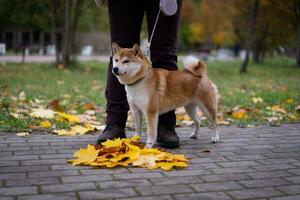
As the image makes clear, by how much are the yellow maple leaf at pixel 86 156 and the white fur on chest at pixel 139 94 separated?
0.64 metres

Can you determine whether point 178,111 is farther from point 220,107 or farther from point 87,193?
point 87,193

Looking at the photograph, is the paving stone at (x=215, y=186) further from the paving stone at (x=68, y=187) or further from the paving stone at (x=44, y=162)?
the paving stone at (x=44, y=162)

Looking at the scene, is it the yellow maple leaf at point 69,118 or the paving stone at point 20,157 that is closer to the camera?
the paving stone at point 20,157

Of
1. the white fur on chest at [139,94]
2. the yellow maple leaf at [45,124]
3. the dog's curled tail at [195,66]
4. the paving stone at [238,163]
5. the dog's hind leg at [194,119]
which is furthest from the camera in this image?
the yellow maple leaf at [45,124]

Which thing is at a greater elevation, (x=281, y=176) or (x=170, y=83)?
(x=170, y=83)

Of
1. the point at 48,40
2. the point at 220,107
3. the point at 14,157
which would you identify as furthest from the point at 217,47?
the point at 14,157

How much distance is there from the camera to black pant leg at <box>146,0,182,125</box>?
4492 mm

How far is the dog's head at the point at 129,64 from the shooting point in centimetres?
401

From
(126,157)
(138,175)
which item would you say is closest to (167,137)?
(126,157)

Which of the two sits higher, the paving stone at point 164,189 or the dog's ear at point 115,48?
the dog's ear at point 115,48

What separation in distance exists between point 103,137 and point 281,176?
171 centimetres

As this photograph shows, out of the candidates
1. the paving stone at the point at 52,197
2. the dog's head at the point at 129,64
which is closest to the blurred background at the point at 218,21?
the dog's head at the point at 129,64

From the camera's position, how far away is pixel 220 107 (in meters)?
7.46

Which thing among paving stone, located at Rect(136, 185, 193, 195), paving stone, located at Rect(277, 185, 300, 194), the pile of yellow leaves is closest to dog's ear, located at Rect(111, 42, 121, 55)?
the pile of yellow leaves
